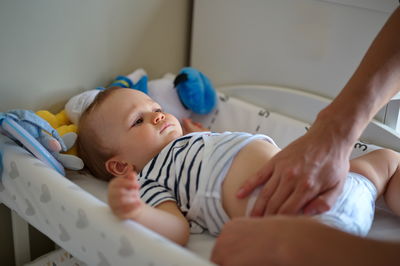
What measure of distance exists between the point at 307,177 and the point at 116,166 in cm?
55

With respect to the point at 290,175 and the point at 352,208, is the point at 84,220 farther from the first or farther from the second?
the point at 352,208

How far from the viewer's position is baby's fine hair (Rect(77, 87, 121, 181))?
1.23 m

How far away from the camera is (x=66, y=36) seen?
140 centimetres

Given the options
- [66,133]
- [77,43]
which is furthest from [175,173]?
[77,43]

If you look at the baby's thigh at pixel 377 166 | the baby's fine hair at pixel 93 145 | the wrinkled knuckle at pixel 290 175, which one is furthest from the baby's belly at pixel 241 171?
the baby's fine hair at pixel 93 145

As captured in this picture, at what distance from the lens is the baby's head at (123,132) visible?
1201mm

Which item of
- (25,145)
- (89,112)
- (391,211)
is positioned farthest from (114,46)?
(391,211)

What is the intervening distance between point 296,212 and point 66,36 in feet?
2.97

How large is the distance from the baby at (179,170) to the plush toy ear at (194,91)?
28 centimetres

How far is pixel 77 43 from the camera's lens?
143cm

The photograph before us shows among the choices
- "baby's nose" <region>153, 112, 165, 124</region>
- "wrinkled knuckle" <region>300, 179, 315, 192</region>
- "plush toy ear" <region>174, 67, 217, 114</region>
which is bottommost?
"plush toy ear" <region>174, 67, 217, 114</region>

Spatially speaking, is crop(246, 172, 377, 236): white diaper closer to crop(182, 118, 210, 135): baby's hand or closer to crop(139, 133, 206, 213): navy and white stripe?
crop(139, 133, 206, 213): navy and white stripe

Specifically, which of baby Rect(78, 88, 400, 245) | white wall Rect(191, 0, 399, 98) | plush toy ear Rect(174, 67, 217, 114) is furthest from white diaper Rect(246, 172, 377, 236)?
plush toy ear Rect(174, 67, 217, 114)

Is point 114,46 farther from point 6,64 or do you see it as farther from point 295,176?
point 295,176
